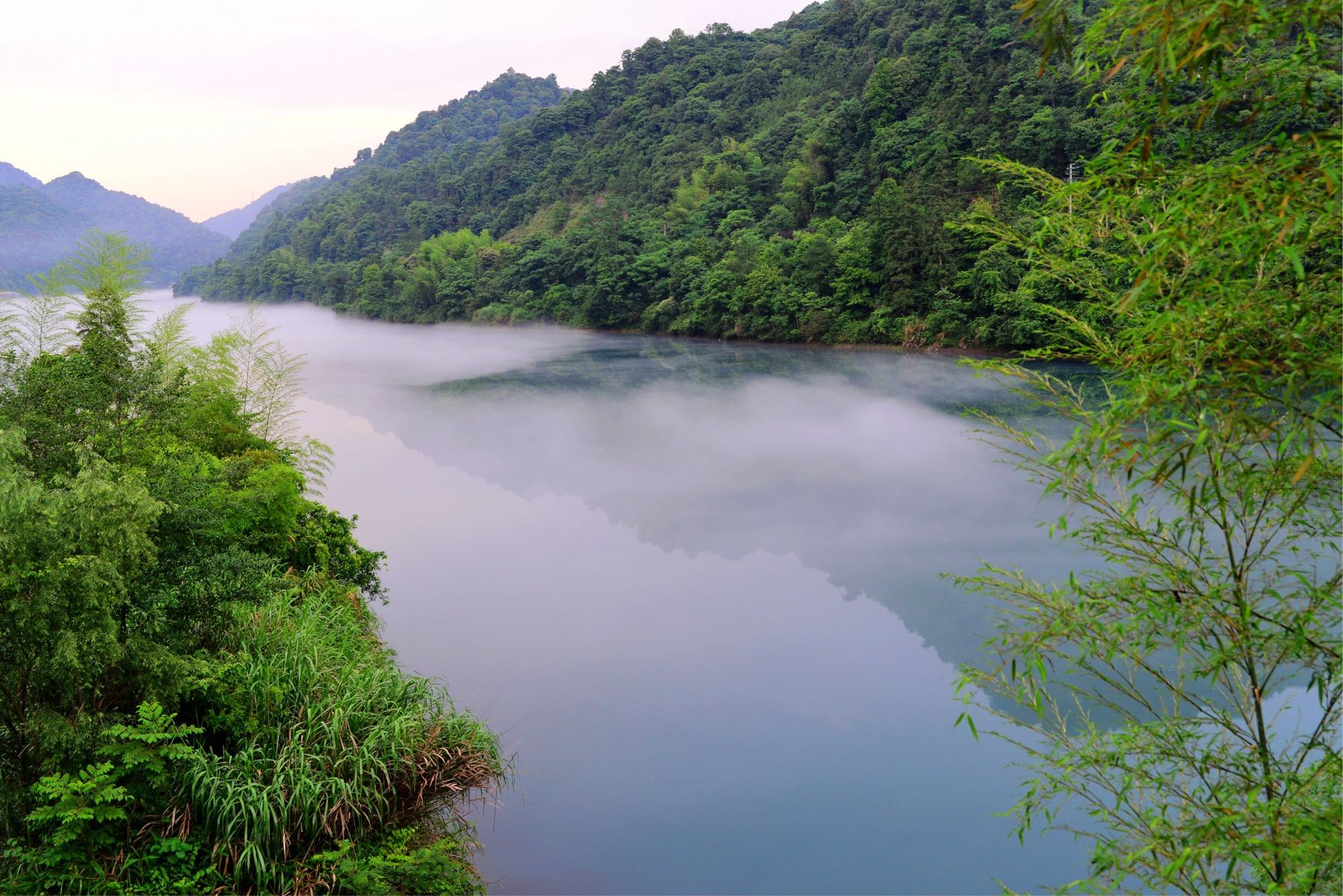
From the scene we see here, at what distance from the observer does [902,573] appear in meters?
9.29

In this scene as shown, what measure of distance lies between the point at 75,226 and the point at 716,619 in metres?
74.8

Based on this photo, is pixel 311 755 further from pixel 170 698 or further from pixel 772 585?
pixel 772 585

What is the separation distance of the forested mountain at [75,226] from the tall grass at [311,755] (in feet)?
169

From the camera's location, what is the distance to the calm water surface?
515 centimetres

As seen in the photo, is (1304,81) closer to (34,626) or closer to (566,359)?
(34,626)

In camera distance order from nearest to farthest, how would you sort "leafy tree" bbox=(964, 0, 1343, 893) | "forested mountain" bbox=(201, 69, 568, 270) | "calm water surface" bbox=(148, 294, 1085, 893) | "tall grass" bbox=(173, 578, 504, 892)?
"leafy tree" bbox=(964, 0, 1343, 893) → "tall grass" bbox=(173, 578, 504, 892) → "calm water surface" bbox=(148, 294, 1085, 893) → "forested mountain" bbox=(201, 69, 568, 270)

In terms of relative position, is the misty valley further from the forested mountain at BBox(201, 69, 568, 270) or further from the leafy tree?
the forested mountain at BBox(201, 69, 568, 270)

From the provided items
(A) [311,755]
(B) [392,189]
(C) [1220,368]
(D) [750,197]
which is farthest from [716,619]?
(B) [392,189]

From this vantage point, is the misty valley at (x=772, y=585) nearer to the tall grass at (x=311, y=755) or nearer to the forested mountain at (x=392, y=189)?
the tall grass at (x=311, y=755)

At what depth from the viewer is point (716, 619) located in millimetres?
8312

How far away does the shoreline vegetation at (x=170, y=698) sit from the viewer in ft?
10.7

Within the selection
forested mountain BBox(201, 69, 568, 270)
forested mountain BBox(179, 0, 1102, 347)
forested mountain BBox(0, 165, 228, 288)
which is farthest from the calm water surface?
forested mountain BBox(0, 165, 228, 288)

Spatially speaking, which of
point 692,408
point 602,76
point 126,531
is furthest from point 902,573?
point 602,76

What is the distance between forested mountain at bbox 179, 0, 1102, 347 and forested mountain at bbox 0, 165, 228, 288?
17.2 m
